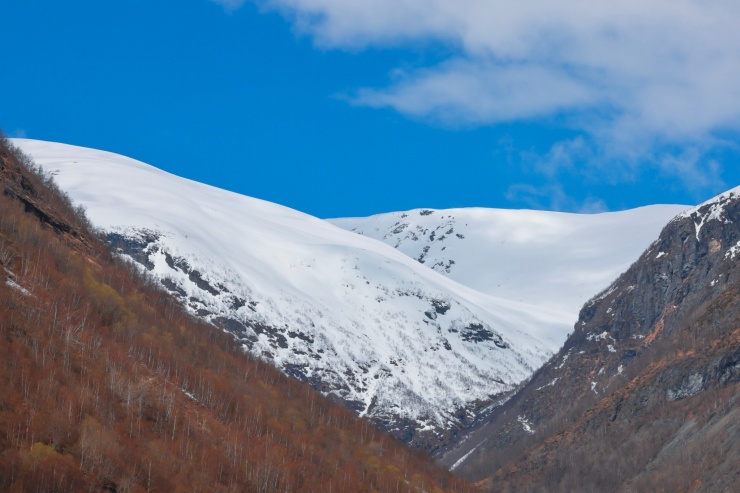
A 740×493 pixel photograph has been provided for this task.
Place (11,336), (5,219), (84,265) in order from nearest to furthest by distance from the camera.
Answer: (11,336), (5,219), (84,265)

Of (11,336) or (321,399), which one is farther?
(321,399)

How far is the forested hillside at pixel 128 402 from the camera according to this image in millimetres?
86812

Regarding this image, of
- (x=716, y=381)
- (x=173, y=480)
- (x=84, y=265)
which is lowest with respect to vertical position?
(x=173, y=480)

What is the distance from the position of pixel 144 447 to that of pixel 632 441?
11629 cm

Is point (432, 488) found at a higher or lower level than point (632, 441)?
lower

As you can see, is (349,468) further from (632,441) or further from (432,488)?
(632,441)

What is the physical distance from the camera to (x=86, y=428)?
90.2 meters

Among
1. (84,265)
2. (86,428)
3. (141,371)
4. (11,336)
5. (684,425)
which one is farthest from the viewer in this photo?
(684,425)

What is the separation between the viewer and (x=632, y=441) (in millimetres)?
190250

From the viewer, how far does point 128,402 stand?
101 meters

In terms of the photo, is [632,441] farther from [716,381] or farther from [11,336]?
[11,336]

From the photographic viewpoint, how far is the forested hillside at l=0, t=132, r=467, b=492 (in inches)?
3418

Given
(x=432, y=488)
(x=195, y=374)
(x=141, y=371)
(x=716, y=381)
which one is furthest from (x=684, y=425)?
(x=141, y=371)

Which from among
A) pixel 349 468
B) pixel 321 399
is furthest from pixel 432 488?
pixel 321 399
